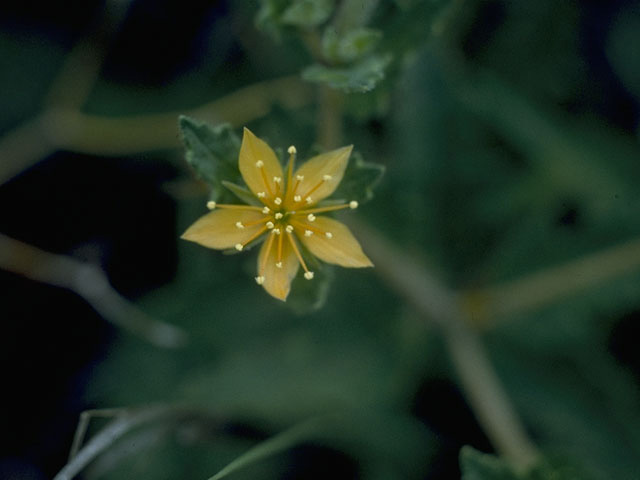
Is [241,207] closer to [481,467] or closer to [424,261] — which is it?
[481,467]

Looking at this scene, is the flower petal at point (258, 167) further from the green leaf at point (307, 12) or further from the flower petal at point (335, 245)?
the green leaf at point (307, 12)

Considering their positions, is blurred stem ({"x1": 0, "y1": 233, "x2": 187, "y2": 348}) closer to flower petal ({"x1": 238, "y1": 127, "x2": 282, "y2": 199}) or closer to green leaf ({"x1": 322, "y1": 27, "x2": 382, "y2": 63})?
flower petal ({"x1": 238, "y1": 127, "x2": 282, "y2": 199})

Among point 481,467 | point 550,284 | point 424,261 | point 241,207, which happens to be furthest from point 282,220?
point 550,284

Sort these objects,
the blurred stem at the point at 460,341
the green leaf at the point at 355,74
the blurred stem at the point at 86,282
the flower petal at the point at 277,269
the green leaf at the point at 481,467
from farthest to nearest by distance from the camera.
Answer: 1. the blurred stem at the point at 86,282
2. the blurred stem at the point at 460,341
3. the green leaf at the point at 481,467
4. the green leaf at the point at 355,74
5. the flower petal at the point at 277,269

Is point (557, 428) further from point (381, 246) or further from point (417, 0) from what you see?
point (417, 0)

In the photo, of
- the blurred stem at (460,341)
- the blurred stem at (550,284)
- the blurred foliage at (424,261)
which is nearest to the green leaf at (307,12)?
the blurred foliage at (424,261)

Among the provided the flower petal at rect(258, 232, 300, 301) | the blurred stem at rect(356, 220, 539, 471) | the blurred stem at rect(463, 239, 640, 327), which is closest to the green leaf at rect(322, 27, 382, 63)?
the flower petal at rect(258, 232, 300, 301)
